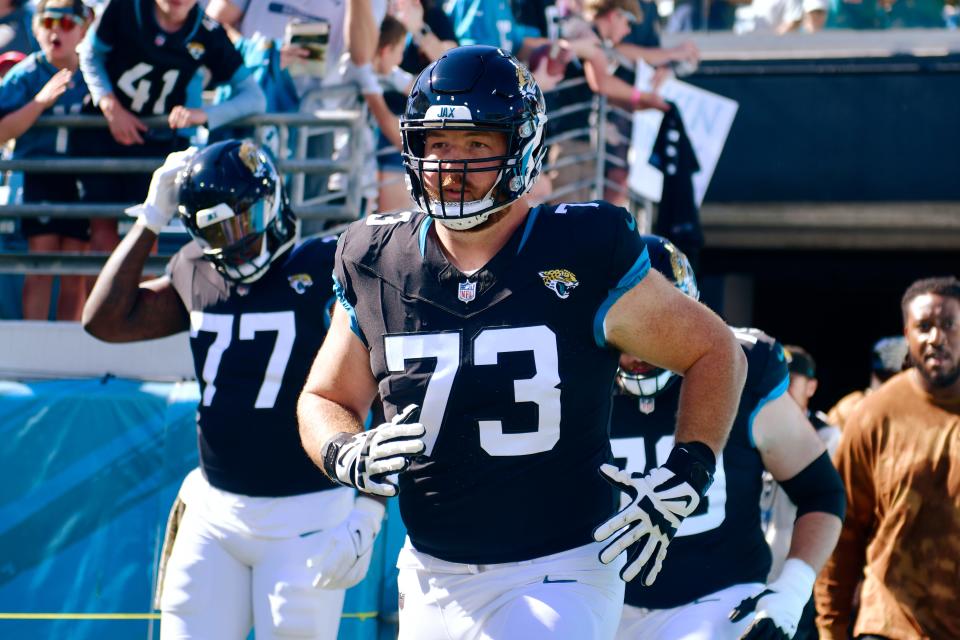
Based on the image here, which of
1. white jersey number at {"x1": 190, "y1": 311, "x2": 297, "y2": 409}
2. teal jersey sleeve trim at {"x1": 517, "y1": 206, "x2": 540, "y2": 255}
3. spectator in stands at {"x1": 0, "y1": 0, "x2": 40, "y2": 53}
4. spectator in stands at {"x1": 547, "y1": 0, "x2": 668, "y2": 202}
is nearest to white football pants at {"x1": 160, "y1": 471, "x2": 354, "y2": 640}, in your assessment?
white jersey number at {"x1": 190, "y1": 311, "x2": 297, "y2": 409}

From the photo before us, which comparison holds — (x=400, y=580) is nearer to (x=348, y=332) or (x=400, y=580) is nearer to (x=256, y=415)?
(x=348, y=332)

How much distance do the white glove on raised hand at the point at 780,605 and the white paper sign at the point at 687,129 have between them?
12.0 feet

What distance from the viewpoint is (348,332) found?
2881mm

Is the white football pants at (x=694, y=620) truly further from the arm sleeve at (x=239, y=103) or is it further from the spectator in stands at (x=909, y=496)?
the arm sleeve at (x=239, y=103)

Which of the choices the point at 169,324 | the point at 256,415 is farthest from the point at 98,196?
the point at 256,415

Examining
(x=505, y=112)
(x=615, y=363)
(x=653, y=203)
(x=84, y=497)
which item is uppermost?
(x=505, y=112)

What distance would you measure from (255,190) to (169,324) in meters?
0.54

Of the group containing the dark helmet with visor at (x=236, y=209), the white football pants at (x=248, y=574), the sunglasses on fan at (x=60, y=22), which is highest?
the sunglasses on fan at (x=60, y=22)

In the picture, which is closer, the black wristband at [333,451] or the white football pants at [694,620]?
the black wristband at [333,451]

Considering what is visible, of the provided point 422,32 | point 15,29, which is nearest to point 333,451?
point 422,32

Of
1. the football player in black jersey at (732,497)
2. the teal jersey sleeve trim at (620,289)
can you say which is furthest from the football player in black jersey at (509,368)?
the football player in black jersey at (732,497)

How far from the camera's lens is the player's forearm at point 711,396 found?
8.75 ft

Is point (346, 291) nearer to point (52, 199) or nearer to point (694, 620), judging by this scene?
point (694, 620)

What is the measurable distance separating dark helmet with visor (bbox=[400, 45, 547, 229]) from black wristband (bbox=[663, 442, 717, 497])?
627mm
